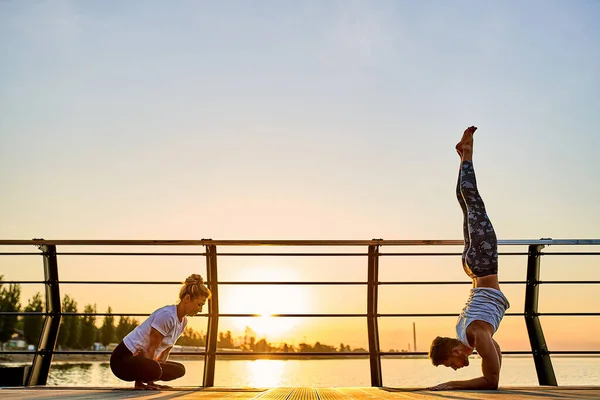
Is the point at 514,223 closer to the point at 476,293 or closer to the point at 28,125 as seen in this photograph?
the point at 476,293

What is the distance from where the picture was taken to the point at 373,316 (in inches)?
160

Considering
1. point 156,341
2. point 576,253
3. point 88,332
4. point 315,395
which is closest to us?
point 315,395

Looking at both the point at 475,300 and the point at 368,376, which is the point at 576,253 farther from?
the point at 368,376

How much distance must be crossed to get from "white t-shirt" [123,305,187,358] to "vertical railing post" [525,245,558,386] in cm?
230

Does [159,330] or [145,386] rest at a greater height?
[159,330]

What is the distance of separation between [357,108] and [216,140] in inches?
97.8

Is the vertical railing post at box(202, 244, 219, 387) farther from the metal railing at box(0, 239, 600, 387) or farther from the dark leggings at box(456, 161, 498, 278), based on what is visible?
the dark leggings at box(456, 161, 498, 278)

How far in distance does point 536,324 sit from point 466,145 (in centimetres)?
129

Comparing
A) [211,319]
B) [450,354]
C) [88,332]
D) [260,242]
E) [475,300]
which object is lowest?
[88,332]

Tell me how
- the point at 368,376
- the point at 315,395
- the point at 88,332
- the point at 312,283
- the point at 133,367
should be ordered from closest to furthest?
1. the point at 315,395
2. the point at 133,367
3. the point at 312,283
4. the point at 368,376
5. the point at 88,332

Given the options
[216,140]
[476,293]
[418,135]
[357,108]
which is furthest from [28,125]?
[476,293]

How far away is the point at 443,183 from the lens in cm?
958

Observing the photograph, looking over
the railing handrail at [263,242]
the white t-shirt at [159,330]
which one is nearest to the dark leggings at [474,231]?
the railing handrail at [263,242]

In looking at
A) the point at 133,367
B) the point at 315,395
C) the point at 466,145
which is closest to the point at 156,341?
the point at 133,367
